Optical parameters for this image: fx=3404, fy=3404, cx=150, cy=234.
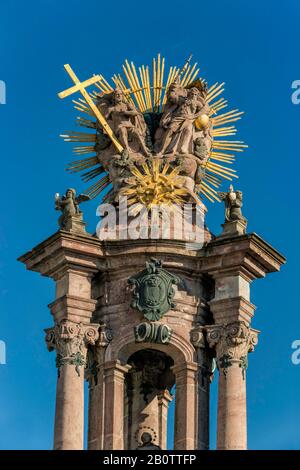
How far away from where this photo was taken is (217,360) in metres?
72.7

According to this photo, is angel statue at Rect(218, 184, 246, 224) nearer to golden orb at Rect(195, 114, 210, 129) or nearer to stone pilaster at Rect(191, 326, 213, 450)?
golden orb at Rect(195, 114, 210, 129)

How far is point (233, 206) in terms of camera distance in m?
74.1

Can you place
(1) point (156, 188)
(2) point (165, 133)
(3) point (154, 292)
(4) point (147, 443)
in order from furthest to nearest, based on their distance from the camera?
1. (2) point (165, 133)
2. (1) point (156, 188)
3. (4) point (147, 443)
4. (3) point (154, 292)

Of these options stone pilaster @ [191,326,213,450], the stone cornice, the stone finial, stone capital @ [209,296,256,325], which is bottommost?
stone pilaster @ [191,326,213,450]

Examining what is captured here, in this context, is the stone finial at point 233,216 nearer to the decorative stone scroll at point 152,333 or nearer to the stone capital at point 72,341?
the decorative stone scroll at point 152,333

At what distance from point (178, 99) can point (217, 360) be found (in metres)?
6.58

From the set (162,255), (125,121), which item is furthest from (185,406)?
(125,121)

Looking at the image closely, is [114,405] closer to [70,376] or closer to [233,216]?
[70,376]

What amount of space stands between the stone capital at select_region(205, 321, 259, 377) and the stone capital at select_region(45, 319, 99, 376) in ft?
8.42

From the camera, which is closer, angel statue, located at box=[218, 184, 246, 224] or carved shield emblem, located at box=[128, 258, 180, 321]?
carved shield emblem, located at box=[128, 258, 180, 321]

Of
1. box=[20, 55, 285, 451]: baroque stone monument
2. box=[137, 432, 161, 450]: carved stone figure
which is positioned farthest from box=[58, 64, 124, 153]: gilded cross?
box=[137, 432, 161, 450]: carved stone figure

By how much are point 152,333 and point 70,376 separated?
80.9 inches

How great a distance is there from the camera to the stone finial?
242ft
